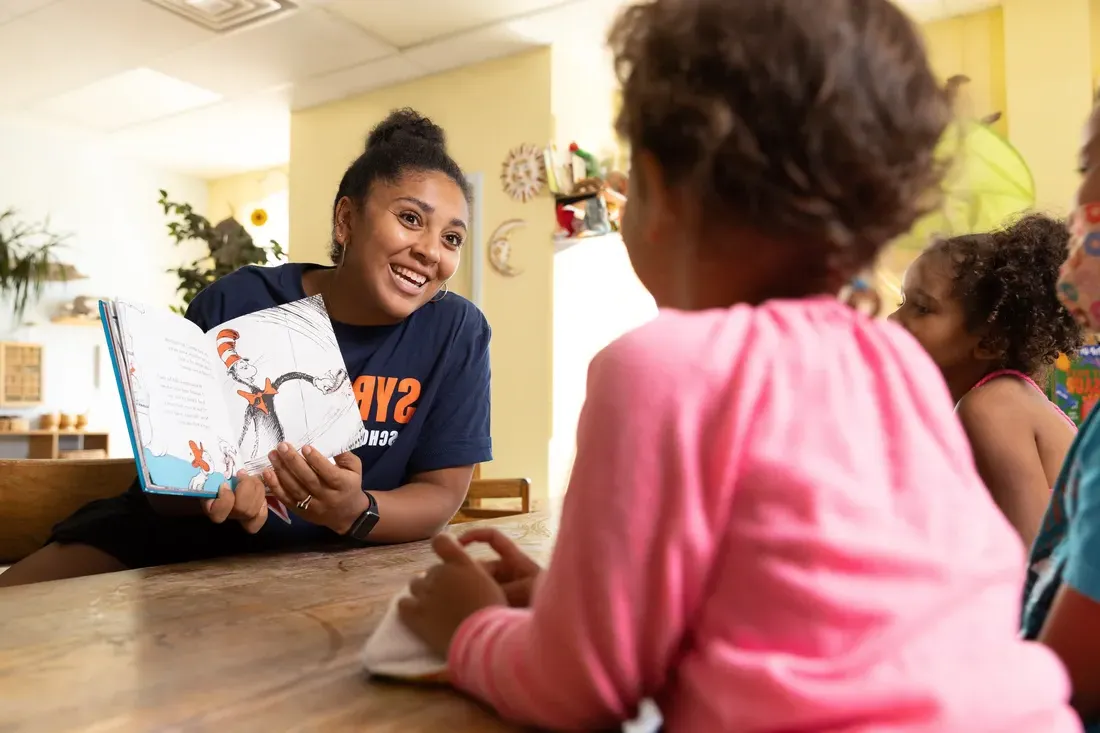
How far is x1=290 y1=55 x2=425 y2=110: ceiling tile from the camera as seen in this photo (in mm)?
4070

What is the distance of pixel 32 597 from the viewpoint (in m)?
0.74

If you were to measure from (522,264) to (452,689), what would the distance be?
135 inches

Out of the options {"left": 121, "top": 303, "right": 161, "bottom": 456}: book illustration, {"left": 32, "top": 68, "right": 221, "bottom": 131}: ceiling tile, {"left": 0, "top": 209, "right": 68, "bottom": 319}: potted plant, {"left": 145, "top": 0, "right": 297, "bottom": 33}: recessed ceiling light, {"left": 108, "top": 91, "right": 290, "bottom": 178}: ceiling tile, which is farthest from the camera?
{"left": 0, "top": 209, "right": 68, "bottom": 319}: potted plant

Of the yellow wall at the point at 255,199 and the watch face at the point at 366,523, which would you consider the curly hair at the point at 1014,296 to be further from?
the yellow wall at the point at 255,199

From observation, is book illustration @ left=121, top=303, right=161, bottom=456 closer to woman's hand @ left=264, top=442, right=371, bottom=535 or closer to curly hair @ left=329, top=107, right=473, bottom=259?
woman's hand @ left=264, top=442, right=371, bottom=535

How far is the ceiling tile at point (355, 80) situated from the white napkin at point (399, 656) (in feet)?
12.5

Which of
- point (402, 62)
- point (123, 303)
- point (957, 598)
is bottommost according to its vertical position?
point (957, 598)

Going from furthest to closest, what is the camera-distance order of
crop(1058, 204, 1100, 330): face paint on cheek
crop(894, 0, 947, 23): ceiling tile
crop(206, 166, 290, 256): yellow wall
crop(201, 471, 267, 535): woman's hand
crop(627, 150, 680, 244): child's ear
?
1. crop(206, 166, 290, 256): yellow wall
2. crop(894, 0, 947, 23): ceiling tile
3. crop(201, 471, 267, 535): woman's hand
4. crop(1058, 204, 1100, 330): face paint on cheek
5. crop(627, 150, 680, 244): child's ear

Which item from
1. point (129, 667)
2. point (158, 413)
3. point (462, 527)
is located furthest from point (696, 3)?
point (462, 527)

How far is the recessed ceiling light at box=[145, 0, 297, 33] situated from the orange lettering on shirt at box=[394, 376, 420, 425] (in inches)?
109

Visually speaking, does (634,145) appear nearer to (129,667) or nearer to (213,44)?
(129,667)

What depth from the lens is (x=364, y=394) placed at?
1245 millimetres

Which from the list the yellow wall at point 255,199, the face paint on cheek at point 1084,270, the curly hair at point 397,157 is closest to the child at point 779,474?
the face paint on cheek at point 1084,270

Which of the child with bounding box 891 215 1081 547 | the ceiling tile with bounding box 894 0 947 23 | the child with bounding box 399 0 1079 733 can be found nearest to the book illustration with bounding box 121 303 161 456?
the child with bounding box 399 0 1079 733
